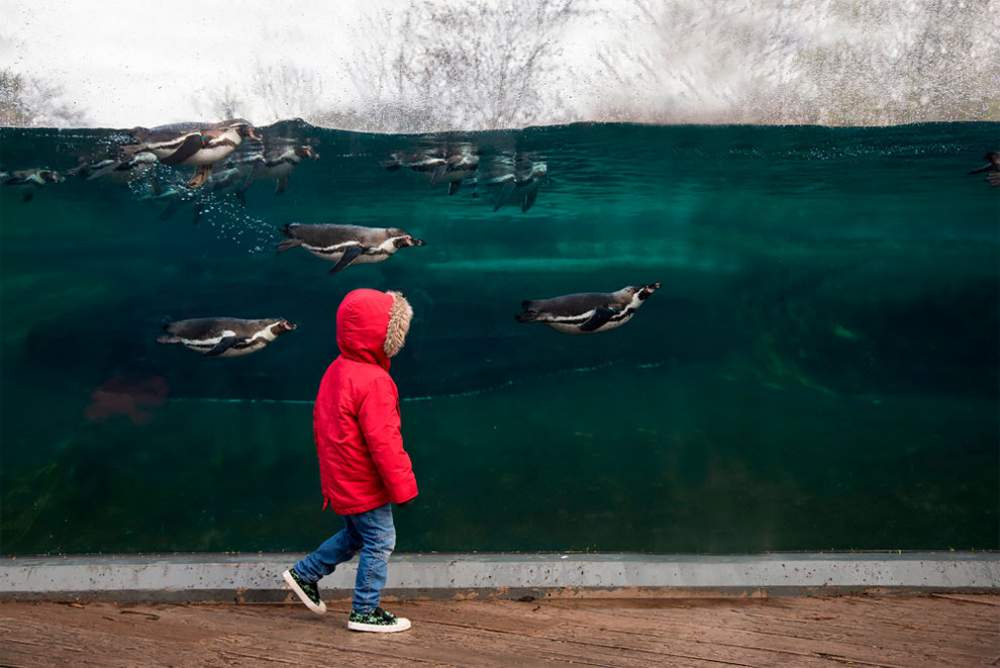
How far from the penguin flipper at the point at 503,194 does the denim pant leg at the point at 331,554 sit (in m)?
3.25

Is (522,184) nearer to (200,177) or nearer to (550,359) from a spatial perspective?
(550,359)

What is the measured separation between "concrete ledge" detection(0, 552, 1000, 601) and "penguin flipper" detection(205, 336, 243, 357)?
149 cm

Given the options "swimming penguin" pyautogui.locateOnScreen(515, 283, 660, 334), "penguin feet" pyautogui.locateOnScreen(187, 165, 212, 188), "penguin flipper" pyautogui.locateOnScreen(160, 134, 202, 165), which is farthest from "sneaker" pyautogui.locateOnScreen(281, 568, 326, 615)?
"penguin feet" pyautogui.locateOnScreen(187, 165, 212, 188)

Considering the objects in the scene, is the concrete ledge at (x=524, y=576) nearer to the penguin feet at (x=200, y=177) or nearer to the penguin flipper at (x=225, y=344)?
the penguin flipper at (x=225, y=344)

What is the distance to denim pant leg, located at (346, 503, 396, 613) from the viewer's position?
4.16 meters

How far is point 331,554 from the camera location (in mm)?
4414

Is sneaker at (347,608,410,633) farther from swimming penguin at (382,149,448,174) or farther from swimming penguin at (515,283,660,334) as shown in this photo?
swimming penguin at (382,149,448,174)

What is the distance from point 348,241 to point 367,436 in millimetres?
2613

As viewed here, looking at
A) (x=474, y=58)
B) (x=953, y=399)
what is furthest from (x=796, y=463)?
(x=474, y=58)

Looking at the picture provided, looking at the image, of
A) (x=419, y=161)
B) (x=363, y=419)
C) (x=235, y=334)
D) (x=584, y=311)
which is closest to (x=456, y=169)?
(x=419, y=161)

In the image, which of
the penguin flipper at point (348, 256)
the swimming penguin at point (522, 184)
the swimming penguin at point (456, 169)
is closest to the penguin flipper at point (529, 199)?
the swimming penguin at point (522, 184)

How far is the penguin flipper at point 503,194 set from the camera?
6867 mm

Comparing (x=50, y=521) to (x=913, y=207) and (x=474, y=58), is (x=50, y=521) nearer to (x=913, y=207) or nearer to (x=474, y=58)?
(x=474, y=58)

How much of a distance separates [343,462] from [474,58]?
3.55m
